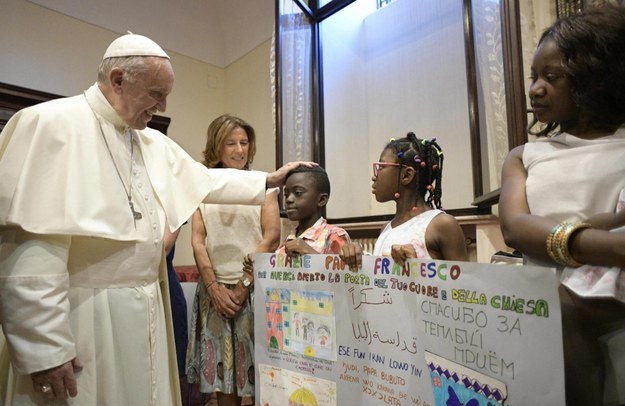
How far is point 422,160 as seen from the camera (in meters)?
1.79

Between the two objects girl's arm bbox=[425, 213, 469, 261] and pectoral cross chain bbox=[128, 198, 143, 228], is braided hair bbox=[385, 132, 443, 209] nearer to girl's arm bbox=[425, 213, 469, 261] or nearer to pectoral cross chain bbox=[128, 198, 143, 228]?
girl's arm bbox=[425, 213, 469, 261]

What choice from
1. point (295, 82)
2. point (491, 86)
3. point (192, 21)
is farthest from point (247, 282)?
point (192, 21)

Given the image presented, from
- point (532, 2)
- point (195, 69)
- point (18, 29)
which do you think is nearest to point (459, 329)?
point (532, 2)

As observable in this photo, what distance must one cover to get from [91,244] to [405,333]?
1.14m

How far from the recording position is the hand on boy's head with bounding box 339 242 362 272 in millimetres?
1355

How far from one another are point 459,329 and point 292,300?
0.69 meters

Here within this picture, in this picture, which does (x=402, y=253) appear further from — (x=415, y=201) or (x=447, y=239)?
(x=415, y=201)

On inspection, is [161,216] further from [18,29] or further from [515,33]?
[18,29]

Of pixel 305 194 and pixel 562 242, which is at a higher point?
pixel 305 194

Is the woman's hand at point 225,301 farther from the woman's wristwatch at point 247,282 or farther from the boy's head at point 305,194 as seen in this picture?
the boy's head at point 305,194

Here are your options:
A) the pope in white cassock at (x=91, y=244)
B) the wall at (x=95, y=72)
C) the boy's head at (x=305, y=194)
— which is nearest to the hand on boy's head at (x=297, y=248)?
the boy's head at (x=305, y=194)

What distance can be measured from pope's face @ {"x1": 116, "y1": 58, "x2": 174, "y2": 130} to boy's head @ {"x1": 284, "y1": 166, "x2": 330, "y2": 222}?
724 millimetres

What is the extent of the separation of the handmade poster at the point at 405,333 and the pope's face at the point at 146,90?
771mm

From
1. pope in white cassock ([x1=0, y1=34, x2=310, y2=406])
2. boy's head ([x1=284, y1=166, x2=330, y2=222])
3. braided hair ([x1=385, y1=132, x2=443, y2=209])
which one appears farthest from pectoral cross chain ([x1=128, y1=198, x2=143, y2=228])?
braided hair ([x1=385, y1=132, x2=443, y2=209])
